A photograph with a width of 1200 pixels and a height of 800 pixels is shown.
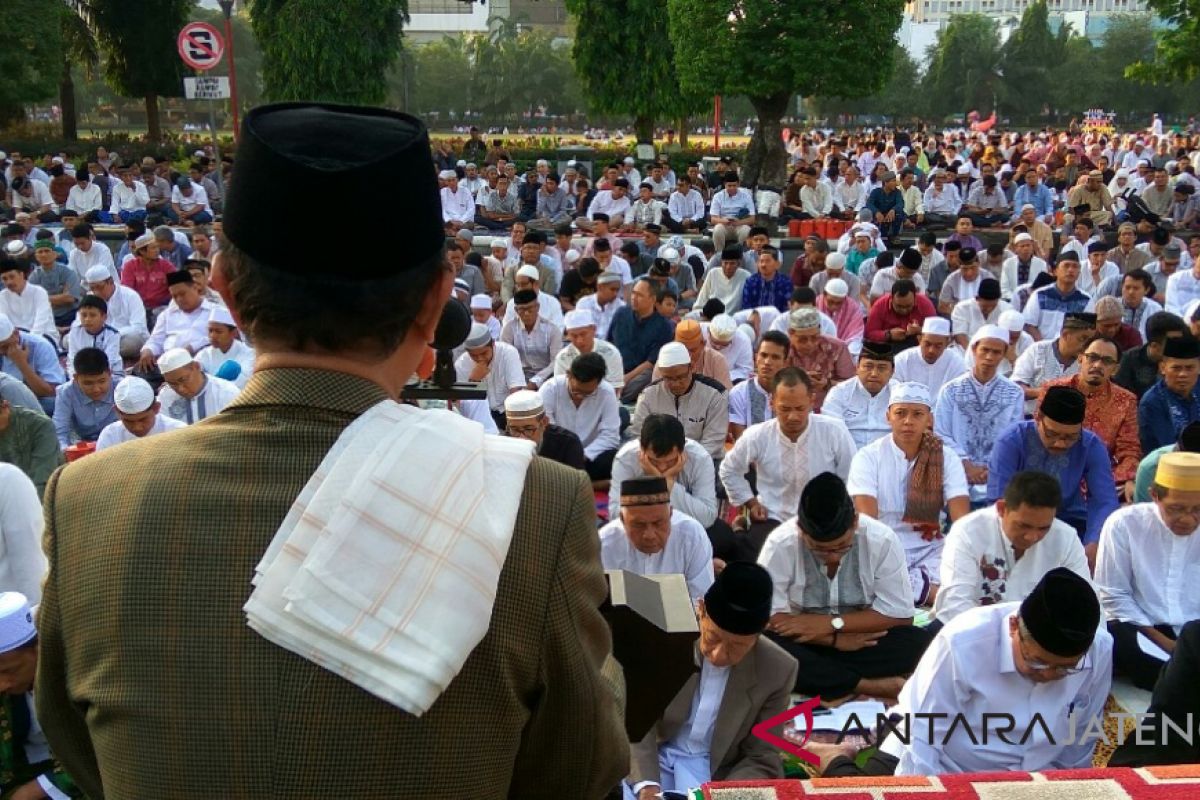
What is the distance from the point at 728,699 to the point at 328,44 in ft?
75.6

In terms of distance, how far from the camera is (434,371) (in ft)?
5.09

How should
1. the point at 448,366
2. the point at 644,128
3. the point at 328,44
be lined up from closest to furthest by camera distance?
the point at 448,366 < the point at 328,44 < the point at 644,128

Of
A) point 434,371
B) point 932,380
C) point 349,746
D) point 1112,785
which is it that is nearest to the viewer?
point 349,746

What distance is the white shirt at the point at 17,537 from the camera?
4.36 meters

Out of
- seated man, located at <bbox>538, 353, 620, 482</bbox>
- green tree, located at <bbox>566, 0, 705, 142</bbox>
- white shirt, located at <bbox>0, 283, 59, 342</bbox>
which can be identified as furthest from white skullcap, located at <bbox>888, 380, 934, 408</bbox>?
green tree, located at <bbox>566, 0, 705, 142</bbox>

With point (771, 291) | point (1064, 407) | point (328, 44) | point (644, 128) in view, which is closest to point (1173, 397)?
point (1064, 407)

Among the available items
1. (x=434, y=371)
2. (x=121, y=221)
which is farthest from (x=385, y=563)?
(x=121, y=221)

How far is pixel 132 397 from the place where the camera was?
18.2 feet

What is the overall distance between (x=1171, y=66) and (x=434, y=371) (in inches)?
742

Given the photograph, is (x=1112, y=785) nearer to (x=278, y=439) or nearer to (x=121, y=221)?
(x=278, y=439)

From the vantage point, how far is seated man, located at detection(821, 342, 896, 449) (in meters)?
6.70

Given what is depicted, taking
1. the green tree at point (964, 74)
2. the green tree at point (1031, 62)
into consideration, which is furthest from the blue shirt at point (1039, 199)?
the green tree at point (1031, 62)

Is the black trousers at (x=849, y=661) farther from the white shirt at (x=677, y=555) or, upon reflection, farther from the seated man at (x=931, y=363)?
the seated man at (x=931, y=363)

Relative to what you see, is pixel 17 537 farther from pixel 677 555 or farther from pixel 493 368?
pixel 493 368
